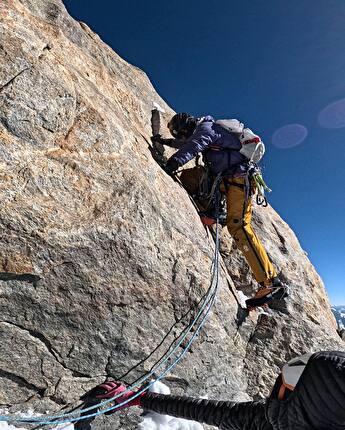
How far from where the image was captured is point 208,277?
18.2ft

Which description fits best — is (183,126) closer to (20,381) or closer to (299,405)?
(20,381)

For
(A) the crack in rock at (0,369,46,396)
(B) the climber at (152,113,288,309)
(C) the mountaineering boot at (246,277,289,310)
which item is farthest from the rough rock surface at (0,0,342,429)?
(B) the climber at (152,113,288,309)

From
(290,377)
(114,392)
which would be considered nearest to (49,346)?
(114,392)

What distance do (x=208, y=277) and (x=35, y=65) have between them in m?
4.23

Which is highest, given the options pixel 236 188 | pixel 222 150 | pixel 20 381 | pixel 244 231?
pixel 222 150

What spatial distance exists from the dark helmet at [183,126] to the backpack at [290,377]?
620 centimetres

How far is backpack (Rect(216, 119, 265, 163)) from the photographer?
7.28m

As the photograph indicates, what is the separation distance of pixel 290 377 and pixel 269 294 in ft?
13.9

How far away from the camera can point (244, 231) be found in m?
7.13

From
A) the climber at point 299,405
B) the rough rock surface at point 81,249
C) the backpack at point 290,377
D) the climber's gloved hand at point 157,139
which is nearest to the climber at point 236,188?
the climber's gloved hand at point 157,139

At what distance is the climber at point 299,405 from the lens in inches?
91.5

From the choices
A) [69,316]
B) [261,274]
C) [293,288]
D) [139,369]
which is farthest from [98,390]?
[293,288]

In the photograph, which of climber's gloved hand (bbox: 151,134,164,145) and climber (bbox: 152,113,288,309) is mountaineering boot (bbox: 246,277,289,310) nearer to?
climber (bbox: 152,113,288,309)

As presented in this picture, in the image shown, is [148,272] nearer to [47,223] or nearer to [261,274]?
[47,223]
